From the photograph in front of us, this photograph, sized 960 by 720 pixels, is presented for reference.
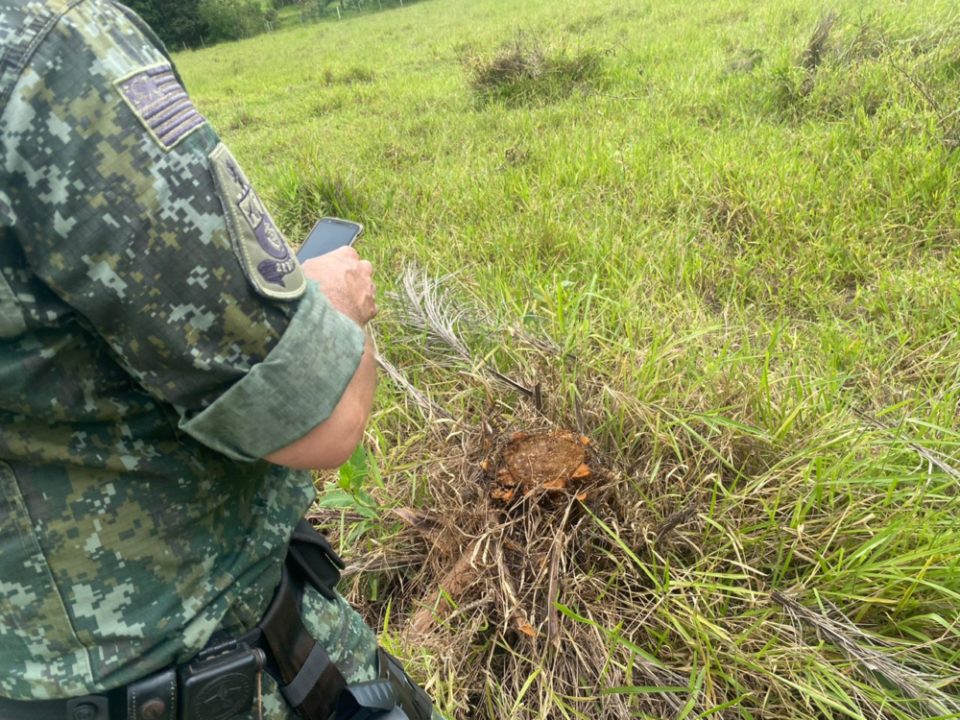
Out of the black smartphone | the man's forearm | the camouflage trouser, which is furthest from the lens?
the black smartphone

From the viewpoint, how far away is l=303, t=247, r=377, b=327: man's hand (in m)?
0.95

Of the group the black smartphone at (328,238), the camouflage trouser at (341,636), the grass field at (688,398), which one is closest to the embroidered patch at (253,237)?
the black smartphone at (328,238)

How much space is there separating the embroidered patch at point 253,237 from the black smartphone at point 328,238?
1.57 feet

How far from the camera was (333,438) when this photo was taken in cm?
76

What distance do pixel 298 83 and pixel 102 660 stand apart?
9.44m

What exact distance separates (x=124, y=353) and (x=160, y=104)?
232 millimetres

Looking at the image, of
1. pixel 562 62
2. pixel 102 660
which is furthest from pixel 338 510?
pixel 562 62

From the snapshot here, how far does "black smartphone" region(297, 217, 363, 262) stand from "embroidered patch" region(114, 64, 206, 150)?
53cm

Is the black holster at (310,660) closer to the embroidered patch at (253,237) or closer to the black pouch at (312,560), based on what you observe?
the black pouch at (312,560)

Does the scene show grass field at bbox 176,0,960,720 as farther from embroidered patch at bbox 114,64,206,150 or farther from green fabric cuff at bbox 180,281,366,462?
embroidered patch at bbox 114,64,206,150

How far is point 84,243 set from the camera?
0.59 m

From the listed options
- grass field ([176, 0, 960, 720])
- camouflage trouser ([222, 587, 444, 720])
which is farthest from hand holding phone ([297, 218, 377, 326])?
grass field ([176, 0, 960, 720])

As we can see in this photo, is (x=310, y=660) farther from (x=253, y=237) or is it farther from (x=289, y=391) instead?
(x=253, y=237)

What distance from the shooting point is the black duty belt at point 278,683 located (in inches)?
31.6
